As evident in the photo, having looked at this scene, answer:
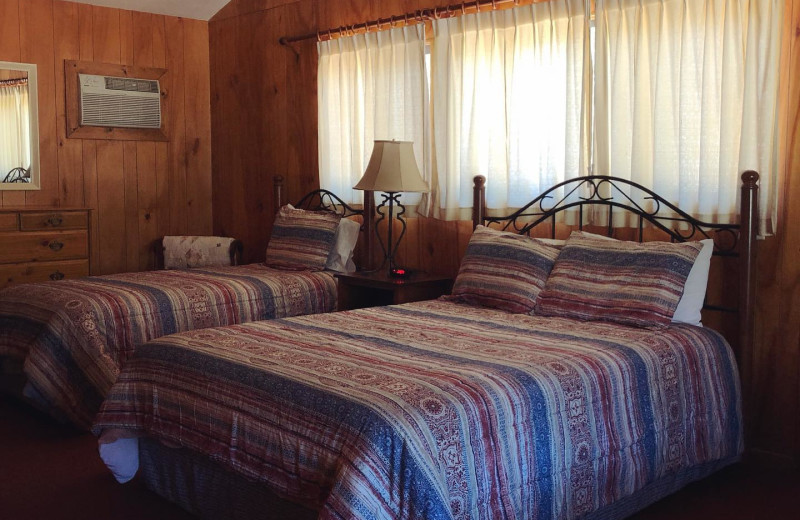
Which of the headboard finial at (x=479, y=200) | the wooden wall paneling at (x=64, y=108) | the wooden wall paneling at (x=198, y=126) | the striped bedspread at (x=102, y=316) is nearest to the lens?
the striped bedspread at (x=102, y=316)

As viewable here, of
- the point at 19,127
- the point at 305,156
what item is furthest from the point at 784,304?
the point at 19,127

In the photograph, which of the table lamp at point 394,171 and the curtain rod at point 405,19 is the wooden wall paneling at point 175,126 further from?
the table lamp at point 394,171

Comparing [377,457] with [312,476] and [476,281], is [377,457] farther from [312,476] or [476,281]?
[476,281]

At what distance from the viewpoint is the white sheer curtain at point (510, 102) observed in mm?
3650

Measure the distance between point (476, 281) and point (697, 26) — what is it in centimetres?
134

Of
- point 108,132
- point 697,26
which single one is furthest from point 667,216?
point 108,132

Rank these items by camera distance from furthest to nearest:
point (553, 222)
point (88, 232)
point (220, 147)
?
point (220, 147) → point (88, 232) → point (553, 222)

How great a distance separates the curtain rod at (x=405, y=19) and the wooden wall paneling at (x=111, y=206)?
142 cm

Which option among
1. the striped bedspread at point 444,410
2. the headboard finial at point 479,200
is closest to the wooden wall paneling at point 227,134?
the headboard finial at point 479,200

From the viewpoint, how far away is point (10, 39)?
4969 millimetres

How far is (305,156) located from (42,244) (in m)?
1.63

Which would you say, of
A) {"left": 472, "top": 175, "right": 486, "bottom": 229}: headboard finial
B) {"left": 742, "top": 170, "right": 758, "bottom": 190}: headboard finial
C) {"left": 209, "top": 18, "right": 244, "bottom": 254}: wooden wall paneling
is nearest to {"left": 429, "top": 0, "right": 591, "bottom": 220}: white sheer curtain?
{"left": 472, "top": 175, "right": 486, "bottom": 229}: headboard finial

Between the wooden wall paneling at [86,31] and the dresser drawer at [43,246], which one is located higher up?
the wooden wall paneling at [86,31]

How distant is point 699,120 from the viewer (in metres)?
3.27
